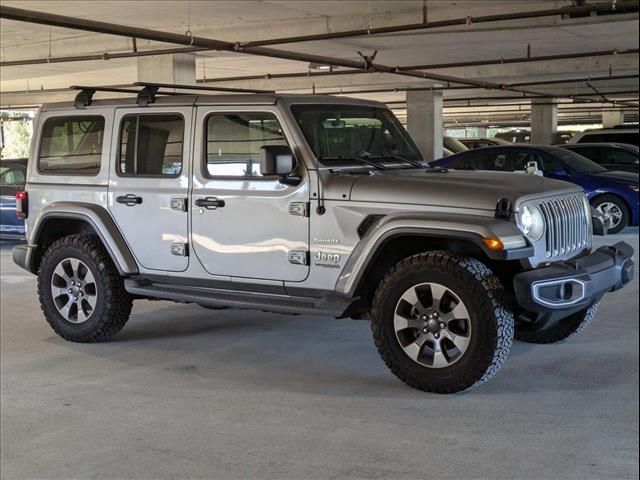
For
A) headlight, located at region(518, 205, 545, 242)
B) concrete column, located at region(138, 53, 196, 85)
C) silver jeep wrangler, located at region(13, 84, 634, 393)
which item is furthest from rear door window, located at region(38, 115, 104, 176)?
concrete column, located at region(138, 53, 196, 85)

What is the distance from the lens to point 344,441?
431 centimetres

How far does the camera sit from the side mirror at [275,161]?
17.7ft

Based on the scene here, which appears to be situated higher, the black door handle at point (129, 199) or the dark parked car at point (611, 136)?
the dark parked car at point (611, 136)

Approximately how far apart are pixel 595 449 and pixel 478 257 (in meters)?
1.59

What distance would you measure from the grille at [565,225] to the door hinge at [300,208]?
150cm

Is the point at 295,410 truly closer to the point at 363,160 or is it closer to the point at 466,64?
the point at 363,160

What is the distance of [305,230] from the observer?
5.51 meters

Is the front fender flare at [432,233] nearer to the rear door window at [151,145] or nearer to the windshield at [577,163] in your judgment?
the rear door window at [151,145]

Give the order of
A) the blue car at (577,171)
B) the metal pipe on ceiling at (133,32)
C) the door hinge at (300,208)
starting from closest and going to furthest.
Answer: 1. the door hinge at (300,208)
2. the metal pipe on ceiling at (133,32)
3. the blue car at (577,171)

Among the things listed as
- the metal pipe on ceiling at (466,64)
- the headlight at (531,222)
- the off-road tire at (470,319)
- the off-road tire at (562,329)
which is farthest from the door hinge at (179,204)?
the metal pipe on ceiling at (466,64)

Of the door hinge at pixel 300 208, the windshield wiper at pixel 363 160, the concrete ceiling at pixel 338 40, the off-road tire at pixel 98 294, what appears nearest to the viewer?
the door hinge at pixel 300 208

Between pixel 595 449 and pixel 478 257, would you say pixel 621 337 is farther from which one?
pixel 595 449

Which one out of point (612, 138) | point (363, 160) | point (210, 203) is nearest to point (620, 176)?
point (612, 138)

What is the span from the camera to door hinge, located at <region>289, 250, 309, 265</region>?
552 centimetres
